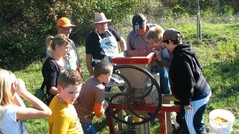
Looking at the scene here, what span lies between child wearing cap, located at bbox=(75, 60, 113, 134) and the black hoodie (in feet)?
2.13

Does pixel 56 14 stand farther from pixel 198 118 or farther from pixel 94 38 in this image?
pixel 198 118

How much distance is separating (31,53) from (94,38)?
4.41 m

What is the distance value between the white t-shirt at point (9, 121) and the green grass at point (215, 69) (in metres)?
2.14

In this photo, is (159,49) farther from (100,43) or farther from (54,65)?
(54,65)

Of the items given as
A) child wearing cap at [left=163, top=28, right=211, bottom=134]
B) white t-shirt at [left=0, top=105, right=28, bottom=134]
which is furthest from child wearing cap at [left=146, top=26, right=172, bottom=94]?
white t-shirt at [left=0, top=105, right=28, bottom=134]

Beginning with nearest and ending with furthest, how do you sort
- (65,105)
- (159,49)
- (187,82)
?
(65,105) → (187,82) → (159,49)

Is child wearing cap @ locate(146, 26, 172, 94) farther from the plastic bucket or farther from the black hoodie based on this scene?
the plastic bucket

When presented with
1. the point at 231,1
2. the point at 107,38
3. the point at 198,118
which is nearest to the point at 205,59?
the point at 107,38

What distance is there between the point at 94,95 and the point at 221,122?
1.62m

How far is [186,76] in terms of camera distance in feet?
Result: 10.8

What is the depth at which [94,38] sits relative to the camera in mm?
4445

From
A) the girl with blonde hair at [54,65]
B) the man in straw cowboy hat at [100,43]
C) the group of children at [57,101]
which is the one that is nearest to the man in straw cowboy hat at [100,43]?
the man in straw cowboy hat at [100,43]

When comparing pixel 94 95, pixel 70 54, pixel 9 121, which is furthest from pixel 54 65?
pixel 9 121

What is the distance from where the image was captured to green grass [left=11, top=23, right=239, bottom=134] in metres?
4.88
